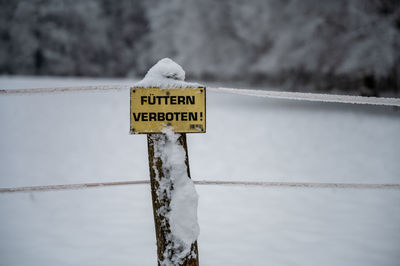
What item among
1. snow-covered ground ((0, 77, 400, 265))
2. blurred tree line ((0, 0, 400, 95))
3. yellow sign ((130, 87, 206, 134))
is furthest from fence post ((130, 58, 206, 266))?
blurred tree line ((0, 0, 400, 95))

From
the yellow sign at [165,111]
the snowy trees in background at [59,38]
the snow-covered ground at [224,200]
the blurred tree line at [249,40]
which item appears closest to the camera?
the yellow sign at [165,111]

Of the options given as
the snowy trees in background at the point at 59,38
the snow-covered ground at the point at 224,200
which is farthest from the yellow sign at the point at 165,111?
the snowy trees in background at the point at 59,38

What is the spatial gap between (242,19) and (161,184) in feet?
46.7

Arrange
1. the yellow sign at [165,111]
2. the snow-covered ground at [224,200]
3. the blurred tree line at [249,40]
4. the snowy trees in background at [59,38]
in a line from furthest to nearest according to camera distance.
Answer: the snowy trees in background at [59,38] → the blurred tree line at [249,40] → the snow-covered ground at [224,200] → the yellow sign at [165,111]

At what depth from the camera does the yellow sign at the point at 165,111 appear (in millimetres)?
2018

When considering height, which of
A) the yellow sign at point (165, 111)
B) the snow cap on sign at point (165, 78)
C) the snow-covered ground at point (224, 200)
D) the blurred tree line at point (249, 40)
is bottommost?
the snow-covered ground at point (224, 200)

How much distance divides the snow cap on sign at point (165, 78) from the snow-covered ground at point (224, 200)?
1.39 m

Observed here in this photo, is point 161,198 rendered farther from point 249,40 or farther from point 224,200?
point 249,40

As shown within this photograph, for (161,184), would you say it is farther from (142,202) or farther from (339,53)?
(339,53)

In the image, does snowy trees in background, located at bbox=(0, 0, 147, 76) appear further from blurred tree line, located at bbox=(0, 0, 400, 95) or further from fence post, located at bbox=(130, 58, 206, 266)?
fence post, located at bbox=(130, 58, 206, 266)

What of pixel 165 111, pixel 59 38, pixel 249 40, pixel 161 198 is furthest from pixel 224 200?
pixel 59 38

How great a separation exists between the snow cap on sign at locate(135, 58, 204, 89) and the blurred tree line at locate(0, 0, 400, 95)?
32.7 ft

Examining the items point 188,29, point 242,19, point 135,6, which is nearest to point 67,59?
point 135,6

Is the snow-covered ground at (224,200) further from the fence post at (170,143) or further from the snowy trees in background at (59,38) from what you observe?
the snowy trees in background at (59,38)
